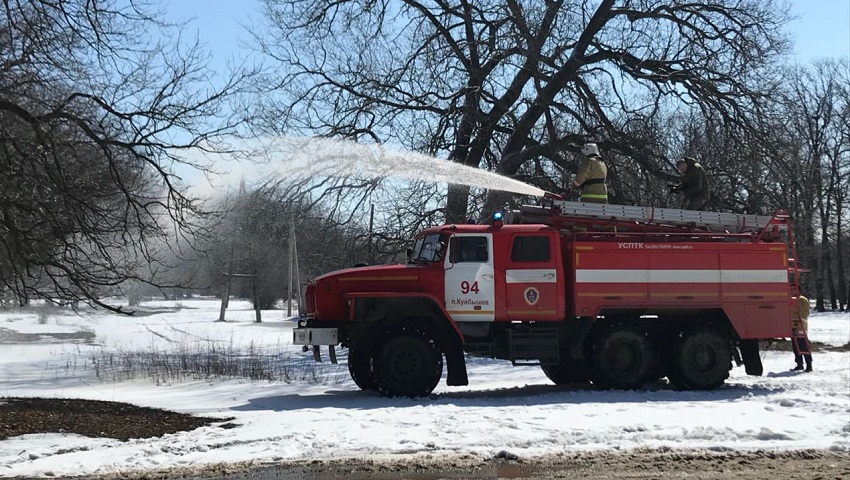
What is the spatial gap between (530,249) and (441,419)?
170 inches

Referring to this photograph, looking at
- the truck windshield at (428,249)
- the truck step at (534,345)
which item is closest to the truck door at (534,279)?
the truck step at (534,345)

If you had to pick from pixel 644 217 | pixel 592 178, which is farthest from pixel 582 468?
pixel 592 178

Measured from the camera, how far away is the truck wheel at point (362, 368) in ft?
44.9

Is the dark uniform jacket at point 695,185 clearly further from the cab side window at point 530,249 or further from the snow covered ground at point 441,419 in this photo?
the cab side window at point 530,249

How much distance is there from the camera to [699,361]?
47.4ft

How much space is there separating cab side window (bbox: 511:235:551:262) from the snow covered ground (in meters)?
2.20

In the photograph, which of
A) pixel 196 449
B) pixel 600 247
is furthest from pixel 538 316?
pixel 196 449

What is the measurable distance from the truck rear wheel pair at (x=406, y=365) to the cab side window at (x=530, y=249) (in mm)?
2064

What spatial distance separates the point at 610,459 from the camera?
857 centimetres

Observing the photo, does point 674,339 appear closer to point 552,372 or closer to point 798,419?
point 552,372

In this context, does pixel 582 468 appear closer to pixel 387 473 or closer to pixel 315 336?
pixel 387 473

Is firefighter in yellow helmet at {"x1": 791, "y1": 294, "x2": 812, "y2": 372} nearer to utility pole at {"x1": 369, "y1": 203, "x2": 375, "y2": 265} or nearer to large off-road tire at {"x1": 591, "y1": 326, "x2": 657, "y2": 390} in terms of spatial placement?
large off-road tire at {"x1": 591, "y1": 326, "x2": 657, "y2": 390}

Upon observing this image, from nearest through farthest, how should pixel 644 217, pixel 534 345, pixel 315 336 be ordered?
pixel 315 336
pixel 534 345
pixel 644 217

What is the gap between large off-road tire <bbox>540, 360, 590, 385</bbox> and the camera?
50.2 ft
